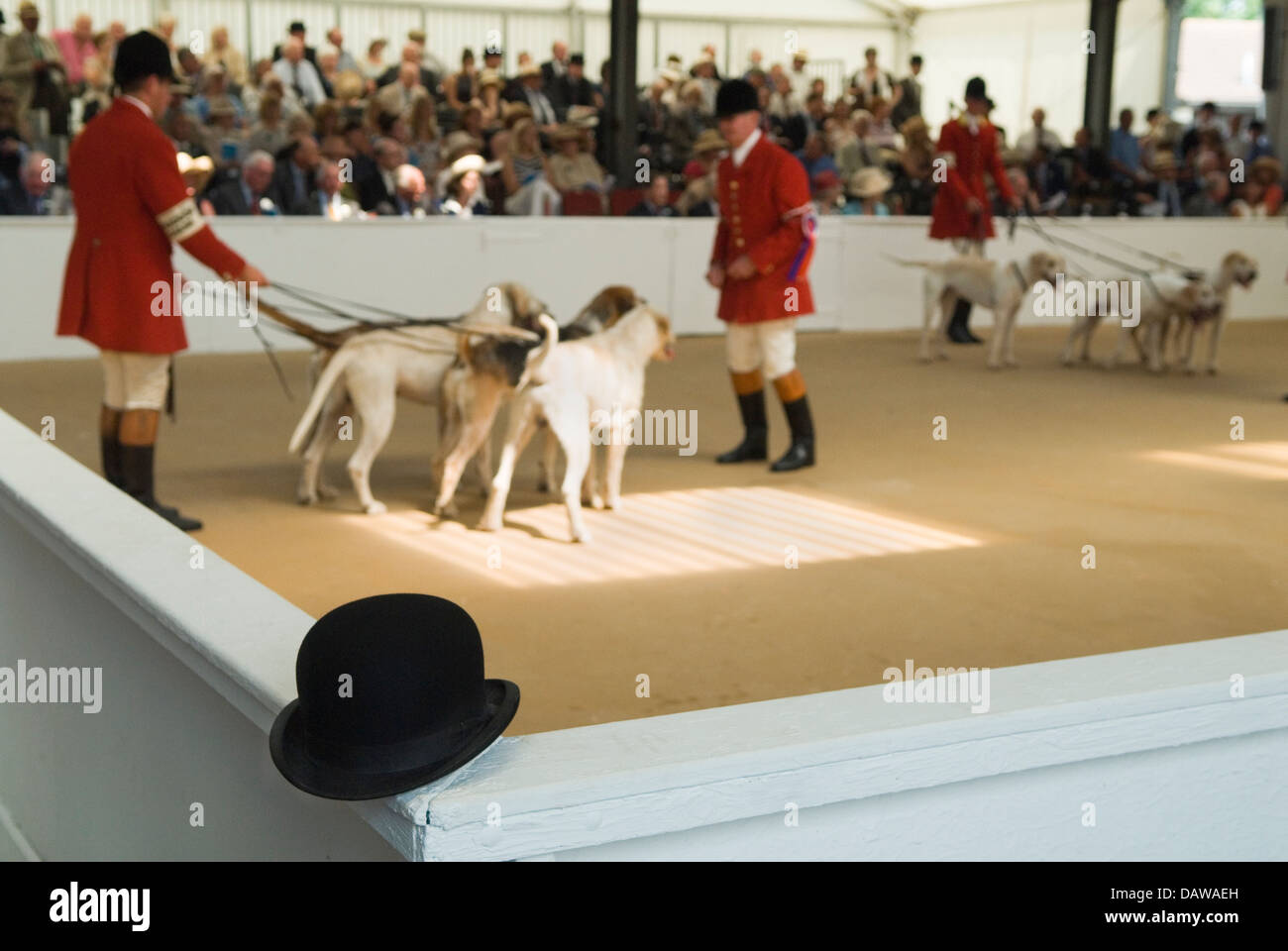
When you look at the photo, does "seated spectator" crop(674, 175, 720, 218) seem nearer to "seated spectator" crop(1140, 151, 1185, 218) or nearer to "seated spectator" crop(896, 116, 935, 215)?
"seated spectator" crop(896, 116, 935, 215)

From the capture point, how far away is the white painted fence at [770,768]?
1.54 m

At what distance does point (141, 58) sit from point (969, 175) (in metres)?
8.44

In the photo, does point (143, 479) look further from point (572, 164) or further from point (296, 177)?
point (572, 164)

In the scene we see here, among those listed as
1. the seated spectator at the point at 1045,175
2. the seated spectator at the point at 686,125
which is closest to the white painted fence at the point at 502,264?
the seated spectator at the point at 1045,175

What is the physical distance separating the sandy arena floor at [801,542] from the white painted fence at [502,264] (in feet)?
4.52

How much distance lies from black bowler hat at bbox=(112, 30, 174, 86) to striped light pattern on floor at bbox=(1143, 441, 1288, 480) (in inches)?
203

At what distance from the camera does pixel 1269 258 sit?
1656 cm

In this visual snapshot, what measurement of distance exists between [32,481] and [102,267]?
2.59 m

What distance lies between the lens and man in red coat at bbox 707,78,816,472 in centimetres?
711

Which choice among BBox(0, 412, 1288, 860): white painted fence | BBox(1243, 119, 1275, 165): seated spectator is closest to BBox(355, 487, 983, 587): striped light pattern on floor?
BBox(0, 412, 1288, 860): white painted fence

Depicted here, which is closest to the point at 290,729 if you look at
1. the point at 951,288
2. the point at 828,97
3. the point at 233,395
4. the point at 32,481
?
the point at 32,481

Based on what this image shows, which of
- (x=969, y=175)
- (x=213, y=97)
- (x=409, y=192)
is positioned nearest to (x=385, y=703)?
(x=409, y=192)

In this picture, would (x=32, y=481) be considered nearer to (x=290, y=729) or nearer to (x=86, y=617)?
(x=86, y=617)

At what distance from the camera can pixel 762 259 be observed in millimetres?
7117
